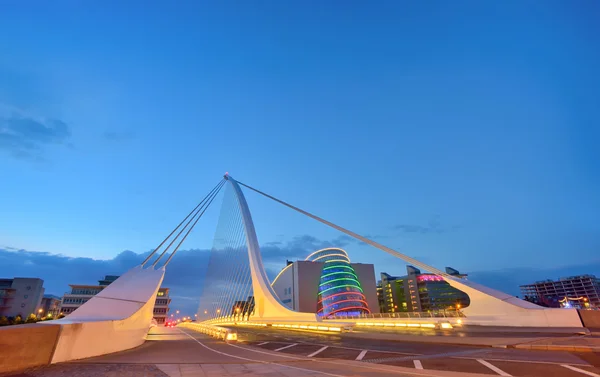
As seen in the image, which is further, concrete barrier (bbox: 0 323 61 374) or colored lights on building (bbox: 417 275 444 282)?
colored lights on building (bbox: 417 275 444 282)

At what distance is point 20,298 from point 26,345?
85.5m

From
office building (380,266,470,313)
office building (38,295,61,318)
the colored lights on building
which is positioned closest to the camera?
office building (38,295,61,318)

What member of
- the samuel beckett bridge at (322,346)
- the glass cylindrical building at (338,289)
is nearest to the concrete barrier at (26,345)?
the samuel beckett bridge at (322,346)

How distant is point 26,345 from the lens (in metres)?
8.18

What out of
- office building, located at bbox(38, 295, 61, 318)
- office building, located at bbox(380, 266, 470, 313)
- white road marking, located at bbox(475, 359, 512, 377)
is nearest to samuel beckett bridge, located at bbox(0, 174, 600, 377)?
white road marking, located at bbox(475, 359, 512, 377)

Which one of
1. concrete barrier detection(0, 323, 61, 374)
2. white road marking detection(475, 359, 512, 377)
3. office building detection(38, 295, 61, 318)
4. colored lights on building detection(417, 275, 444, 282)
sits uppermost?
colored lights on building detection(417, 275, 444, 282)

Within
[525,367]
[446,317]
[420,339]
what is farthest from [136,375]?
[446,317]

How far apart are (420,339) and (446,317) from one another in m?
10.3

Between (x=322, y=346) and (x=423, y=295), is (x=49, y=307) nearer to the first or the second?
(x=322, y=346)

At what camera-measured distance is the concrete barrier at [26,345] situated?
25.1 ft

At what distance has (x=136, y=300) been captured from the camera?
15.1 m

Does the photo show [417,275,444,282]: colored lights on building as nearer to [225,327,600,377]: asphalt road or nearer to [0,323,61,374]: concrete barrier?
[225,327,600,377]: asphalt road

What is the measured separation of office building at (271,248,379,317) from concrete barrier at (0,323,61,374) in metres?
69.4

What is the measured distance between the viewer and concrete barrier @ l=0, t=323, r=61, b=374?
7.66m
